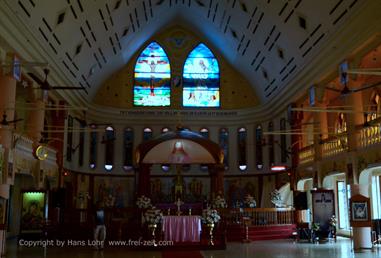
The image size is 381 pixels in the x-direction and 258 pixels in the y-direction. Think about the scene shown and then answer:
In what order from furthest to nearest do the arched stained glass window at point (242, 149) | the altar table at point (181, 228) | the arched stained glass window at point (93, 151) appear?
the arched stained glass window at point (242, 149) < the arched stained glass window at point (93, 151) < the altar table at point (181, 228)

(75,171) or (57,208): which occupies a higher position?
(75,171)

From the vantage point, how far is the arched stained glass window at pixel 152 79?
106 ft

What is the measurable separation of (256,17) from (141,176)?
10.4m

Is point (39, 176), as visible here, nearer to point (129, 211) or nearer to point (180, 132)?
point (129, 211)

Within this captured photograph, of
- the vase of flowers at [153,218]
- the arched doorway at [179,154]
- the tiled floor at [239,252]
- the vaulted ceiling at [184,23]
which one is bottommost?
the tiled floor at [239,252]

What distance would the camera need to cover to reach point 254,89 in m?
32.2

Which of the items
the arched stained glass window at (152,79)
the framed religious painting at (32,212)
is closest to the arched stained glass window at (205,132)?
the arched stained glass window at (152,79)

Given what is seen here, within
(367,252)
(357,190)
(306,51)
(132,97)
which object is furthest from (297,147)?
(132,97)

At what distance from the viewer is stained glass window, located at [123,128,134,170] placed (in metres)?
31.1

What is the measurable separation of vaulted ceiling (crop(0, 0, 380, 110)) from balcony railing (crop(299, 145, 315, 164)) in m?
3.69

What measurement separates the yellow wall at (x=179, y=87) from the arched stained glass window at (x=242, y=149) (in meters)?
1.89

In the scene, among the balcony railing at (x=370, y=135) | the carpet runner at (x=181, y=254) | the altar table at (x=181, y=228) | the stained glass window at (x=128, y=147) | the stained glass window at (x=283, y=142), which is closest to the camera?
the carpet runner at (x=181, y=254)

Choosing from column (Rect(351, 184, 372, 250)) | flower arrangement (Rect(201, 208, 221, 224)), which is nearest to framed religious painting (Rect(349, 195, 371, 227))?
column (Rect(351, 184, 372, 250))

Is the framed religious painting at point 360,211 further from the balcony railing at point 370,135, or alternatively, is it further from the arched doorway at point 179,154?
the arched doorway at point 179,154
